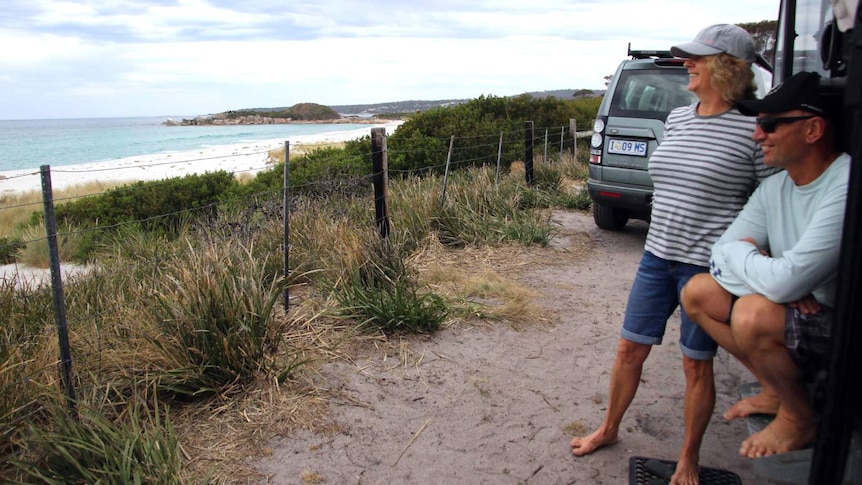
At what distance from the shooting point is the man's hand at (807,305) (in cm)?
209

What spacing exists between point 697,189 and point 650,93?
4.90 m

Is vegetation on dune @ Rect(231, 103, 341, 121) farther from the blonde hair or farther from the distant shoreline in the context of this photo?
the blonde hair

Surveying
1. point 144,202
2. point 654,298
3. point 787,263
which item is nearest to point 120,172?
point 144,202

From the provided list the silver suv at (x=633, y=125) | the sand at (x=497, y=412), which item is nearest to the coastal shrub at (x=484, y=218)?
the silver suv at (x=633, y=125)

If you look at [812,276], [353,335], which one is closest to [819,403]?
[812,276]

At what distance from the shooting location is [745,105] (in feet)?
7.64

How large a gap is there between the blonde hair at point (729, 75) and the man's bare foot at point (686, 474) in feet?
5.00

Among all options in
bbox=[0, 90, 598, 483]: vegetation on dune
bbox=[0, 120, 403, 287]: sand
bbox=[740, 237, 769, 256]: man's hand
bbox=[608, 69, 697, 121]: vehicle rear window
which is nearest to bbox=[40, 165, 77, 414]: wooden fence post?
bbox=[0, 90, 598, 483]: vegetation on dune

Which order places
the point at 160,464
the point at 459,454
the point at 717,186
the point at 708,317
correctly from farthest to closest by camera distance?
the point at 459,454 → the point at 160,464 → the point at 717,186 → the point at 708,317

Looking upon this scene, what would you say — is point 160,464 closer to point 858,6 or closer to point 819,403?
point 819,403

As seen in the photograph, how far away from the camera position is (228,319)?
393 cm

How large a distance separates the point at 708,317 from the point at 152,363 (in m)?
2.97

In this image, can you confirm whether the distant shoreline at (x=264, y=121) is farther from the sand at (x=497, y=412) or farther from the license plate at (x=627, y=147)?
the sand at (x=497, y=412)

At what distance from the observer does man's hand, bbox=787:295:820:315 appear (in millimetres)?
2088
